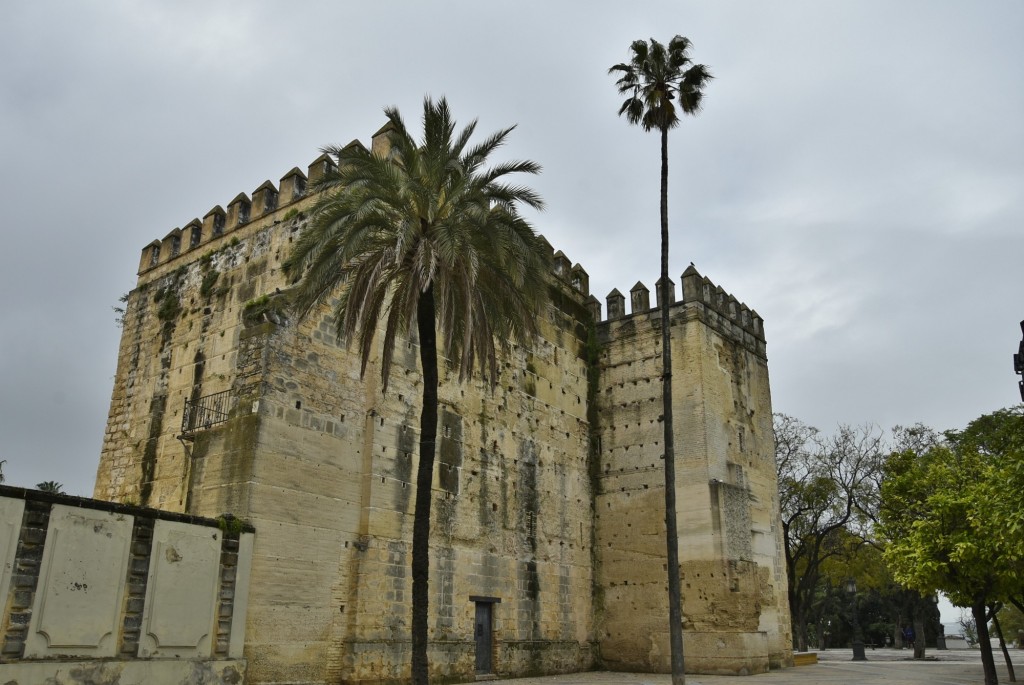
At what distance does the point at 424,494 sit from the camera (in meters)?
13.8

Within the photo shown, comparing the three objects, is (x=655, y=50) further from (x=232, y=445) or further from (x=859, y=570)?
(x=859, y=570)

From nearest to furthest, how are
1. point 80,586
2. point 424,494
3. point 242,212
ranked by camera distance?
point 80,586 → point 424,494 → point 242,212

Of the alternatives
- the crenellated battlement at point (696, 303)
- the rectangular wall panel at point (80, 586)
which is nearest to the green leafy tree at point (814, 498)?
the crenellated battlement at point (696, 303)

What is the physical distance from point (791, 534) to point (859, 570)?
4987 millimetres

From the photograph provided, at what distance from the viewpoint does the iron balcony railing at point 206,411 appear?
16.9 meters

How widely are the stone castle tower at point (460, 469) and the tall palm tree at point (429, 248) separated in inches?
119

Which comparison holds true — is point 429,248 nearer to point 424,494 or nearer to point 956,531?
point 424,494

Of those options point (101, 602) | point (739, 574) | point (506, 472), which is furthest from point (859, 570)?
point (101, 602)

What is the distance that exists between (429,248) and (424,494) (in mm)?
4226

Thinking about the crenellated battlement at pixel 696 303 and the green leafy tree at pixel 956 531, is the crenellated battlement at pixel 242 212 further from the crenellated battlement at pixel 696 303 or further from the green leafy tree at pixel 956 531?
the green leafy tree at pixel 956 531

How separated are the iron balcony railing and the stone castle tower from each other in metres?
0.06

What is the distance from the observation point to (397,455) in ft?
61.2

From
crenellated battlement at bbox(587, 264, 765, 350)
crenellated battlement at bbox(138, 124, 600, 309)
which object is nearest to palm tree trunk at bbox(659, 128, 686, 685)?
crenellated battlement at bbox(138, 124, 600, 309)

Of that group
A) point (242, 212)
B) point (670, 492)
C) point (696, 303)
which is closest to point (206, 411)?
point (242, 212)
